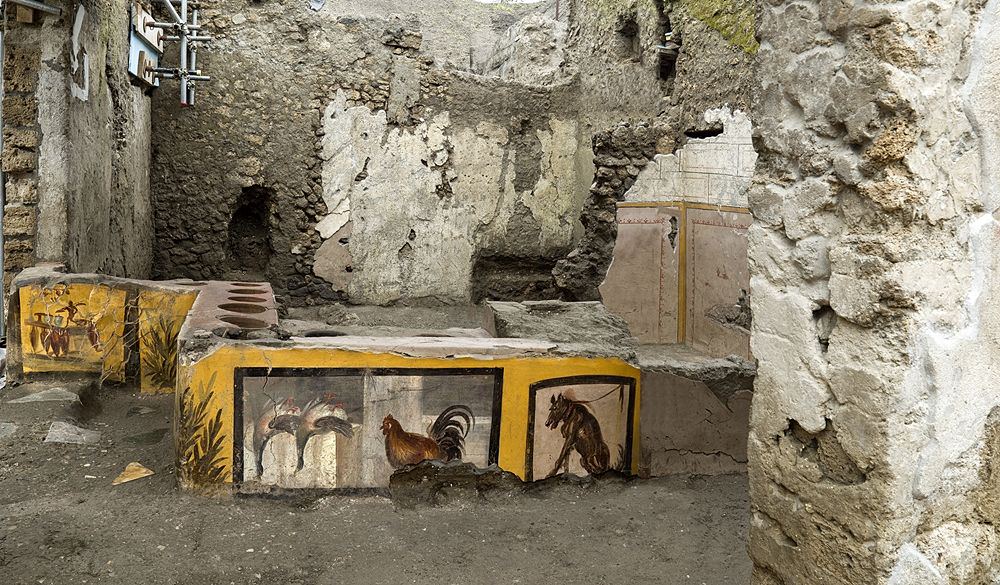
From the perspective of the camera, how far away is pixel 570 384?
3.89m

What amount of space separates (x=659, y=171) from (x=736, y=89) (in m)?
1.12

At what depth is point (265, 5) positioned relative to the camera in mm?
8227

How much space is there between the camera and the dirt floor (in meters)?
3.01

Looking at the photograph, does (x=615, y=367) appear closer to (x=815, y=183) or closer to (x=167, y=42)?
(x=815, y=183)

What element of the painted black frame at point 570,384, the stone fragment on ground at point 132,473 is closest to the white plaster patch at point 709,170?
the painted black frame at point 570,384

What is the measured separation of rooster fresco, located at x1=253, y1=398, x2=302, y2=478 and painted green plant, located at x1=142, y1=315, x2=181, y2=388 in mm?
1665

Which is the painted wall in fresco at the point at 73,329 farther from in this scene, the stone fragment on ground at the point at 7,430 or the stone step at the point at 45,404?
the stone fragment on ground at the point at 7,430

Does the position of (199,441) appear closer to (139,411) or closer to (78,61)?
(139,411)

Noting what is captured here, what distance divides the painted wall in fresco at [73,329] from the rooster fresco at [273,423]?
70.6 inches

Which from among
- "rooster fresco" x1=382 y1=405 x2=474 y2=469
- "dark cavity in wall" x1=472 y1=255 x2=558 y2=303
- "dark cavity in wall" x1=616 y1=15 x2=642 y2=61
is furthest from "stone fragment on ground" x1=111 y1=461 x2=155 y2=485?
"dark cavity in wall" x1=616 y1=15 x2=642 y2=61

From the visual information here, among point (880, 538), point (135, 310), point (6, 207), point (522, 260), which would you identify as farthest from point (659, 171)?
point (880, 538)

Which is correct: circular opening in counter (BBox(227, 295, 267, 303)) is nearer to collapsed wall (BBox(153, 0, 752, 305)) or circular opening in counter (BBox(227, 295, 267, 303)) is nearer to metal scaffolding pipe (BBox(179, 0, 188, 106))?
metal scaffolding pipe (BBox(179, 0, 188, 106))

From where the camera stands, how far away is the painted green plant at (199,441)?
3.51 m

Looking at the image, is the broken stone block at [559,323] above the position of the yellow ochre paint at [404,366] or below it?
above
